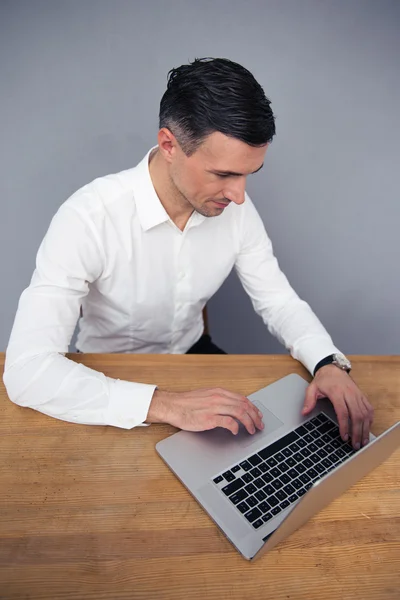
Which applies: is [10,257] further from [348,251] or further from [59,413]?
[348,251]

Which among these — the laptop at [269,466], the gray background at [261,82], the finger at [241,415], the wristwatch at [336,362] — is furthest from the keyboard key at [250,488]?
the gray background at [261,82]

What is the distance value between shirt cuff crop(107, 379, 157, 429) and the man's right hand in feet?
0.04

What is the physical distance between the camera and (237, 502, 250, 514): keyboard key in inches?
25.5

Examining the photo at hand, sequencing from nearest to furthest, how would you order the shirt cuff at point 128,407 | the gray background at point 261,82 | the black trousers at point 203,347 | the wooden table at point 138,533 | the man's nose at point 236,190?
1. the wooden table at point 138,533
2. the shirt cuff at point 128,407
3. the man's nose at point 236,190
4. the gray background at point 261,82
5. the black trousers at point 203,347

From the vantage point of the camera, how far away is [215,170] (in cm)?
88

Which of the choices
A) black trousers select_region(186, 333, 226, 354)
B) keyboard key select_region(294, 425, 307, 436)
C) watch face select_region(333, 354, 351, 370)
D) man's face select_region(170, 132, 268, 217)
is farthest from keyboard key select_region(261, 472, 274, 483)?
black trousers select_region(186, 333, 226, 354)

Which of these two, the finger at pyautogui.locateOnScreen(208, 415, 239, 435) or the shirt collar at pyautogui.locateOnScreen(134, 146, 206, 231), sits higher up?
the shirt collar at pyautogui.locateOnScreen(134, 146, 206, 231)

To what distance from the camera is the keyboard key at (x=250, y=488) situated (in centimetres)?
68

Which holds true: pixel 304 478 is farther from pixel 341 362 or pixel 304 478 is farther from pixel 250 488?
pixel 341 362

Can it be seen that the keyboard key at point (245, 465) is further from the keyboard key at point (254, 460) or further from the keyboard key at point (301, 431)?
the keyboard key at point (301, 431)

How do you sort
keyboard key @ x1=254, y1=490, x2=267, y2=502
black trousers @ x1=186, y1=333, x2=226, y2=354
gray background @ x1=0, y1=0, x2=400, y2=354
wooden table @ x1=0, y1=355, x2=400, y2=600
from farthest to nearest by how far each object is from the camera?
black trousers @ x1=186, y1=333, x2=226, y2=354 < gray background @ x1=0, y1=0, x2=400, y2=354 < keyboard key @ x1=254, y1=490, x2=267, y2=502 < wooden table @ x1=0, y1=355, x2=400, y2=600

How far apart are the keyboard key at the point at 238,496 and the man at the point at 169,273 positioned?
0.39 ft

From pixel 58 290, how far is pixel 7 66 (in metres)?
0.76

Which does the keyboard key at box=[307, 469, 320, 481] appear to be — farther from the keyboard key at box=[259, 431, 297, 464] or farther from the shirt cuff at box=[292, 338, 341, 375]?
the shirt cuff at box=[292, 338, 341, 375]
